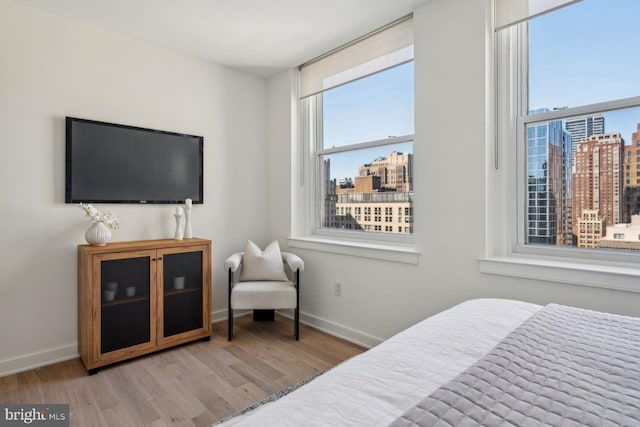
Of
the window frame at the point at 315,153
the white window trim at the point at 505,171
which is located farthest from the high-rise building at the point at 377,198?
the white window trim at the point at 505,171

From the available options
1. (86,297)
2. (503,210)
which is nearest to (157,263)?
(86,297)

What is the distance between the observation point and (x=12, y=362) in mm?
2305

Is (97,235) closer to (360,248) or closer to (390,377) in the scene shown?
(360,248)

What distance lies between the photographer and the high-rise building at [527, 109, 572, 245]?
197 centimetres

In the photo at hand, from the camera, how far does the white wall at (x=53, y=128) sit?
7.56ft

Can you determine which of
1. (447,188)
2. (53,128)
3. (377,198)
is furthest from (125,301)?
(447,188)

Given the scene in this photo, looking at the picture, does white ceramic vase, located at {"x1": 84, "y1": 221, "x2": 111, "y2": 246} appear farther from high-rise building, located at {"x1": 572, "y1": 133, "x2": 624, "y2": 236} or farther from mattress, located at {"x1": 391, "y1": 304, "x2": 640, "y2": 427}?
high-rise building, located at {"x1": 572, "y1": 133, "x2": 624, "y2": 236}

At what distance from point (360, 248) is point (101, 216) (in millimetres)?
2042

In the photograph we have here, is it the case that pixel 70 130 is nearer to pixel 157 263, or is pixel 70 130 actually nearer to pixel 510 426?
pixel 157 263

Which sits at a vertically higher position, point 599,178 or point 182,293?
point 599,178

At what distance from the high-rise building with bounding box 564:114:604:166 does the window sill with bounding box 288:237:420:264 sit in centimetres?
112

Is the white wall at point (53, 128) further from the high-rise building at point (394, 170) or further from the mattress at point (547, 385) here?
the mattress at point (547, 385)

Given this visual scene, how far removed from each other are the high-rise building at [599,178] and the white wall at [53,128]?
2.91 metres

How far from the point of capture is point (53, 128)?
2457 mm
